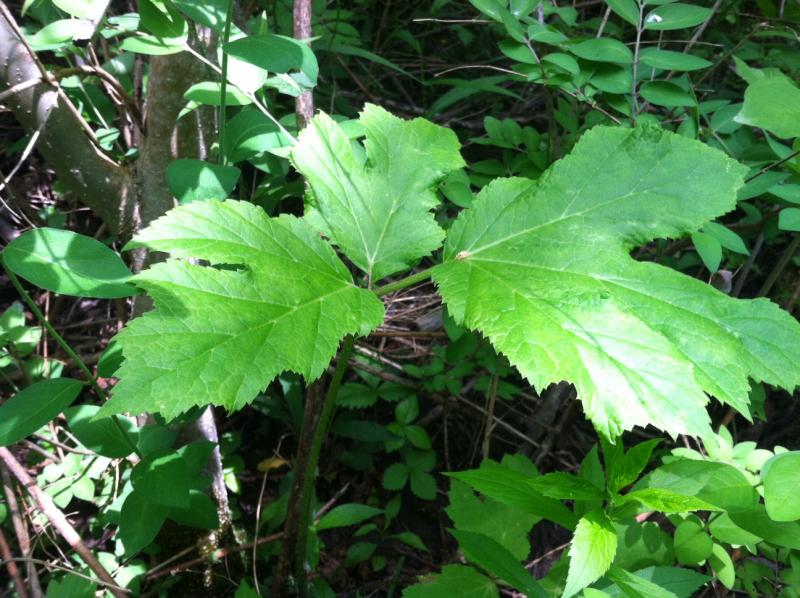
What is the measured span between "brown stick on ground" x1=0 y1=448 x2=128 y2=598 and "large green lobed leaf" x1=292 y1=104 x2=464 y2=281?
2.85 feet

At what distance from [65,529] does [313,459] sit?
600mm

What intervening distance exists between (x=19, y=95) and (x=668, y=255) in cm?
170

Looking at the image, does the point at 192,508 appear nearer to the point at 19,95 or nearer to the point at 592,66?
the point at 19,95

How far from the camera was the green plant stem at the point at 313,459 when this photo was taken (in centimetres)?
108

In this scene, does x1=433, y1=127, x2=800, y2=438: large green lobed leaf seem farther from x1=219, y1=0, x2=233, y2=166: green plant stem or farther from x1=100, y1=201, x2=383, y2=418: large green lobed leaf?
x1=219, y1=0, x2=233, y2=166: green plant stem

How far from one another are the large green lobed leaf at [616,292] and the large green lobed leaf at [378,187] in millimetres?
77

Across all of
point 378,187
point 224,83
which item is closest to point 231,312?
point 378,187

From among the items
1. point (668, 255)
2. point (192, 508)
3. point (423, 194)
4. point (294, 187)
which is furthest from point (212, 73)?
point (668, 255)

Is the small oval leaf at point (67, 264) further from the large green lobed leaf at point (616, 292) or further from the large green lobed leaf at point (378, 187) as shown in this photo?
the large green lobed leaf at point (616, 292)

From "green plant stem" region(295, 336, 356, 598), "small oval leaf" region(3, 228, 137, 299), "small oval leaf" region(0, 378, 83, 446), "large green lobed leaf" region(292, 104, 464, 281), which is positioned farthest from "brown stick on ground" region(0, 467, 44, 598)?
"large green lobed leaf" region(292, 104, 464, 281)

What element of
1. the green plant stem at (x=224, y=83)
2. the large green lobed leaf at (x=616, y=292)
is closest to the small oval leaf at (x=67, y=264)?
the green plant stem at (x=224, y=83)

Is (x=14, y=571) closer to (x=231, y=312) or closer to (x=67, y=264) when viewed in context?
(x=67, y=264)

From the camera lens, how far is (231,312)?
2.86 feet

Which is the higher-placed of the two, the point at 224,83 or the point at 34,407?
the point at 224,83
